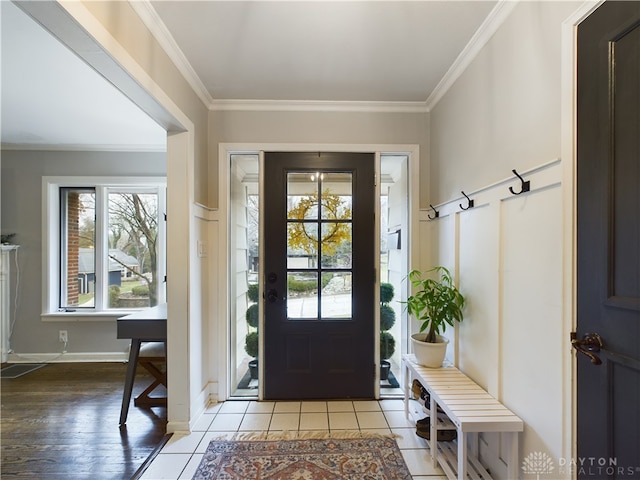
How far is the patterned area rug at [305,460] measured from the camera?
1663 mm

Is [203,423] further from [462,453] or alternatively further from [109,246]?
[109,246]

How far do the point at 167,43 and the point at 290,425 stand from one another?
2469 millimetres

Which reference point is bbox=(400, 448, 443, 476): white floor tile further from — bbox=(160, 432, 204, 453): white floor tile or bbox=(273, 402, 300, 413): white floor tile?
bbox=(160, 432, 204, 453): white floor tile

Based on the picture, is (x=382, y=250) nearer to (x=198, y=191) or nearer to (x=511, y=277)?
(x=511, y=277)

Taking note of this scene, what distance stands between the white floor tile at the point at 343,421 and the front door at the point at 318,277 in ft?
0.73

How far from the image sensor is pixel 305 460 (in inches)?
70.0

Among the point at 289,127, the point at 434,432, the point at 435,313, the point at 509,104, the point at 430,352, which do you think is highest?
the point at 289,127

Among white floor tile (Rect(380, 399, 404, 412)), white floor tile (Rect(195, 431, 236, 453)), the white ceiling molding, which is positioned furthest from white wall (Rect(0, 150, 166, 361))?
the white ceiling molding

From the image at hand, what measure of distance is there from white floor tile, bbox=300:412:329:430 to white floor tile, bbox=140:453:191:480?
2.41 feet

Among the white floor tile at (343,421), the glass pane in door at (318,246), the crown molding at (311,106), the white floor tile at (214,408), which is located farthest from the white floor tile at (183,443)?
the crown molding at (311,106)

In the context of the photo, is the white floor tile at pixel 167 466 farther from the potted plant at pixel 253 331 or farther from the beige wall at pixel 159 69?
the beige wall at pixel 159 69

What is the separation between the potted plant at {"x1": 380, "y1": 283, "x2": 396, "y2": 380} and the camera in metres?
2.64

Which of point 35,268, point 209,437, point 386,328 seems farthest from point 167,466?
point 35,268

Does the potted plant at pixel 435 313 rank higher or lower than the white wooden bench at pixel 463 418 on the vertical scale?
higher
